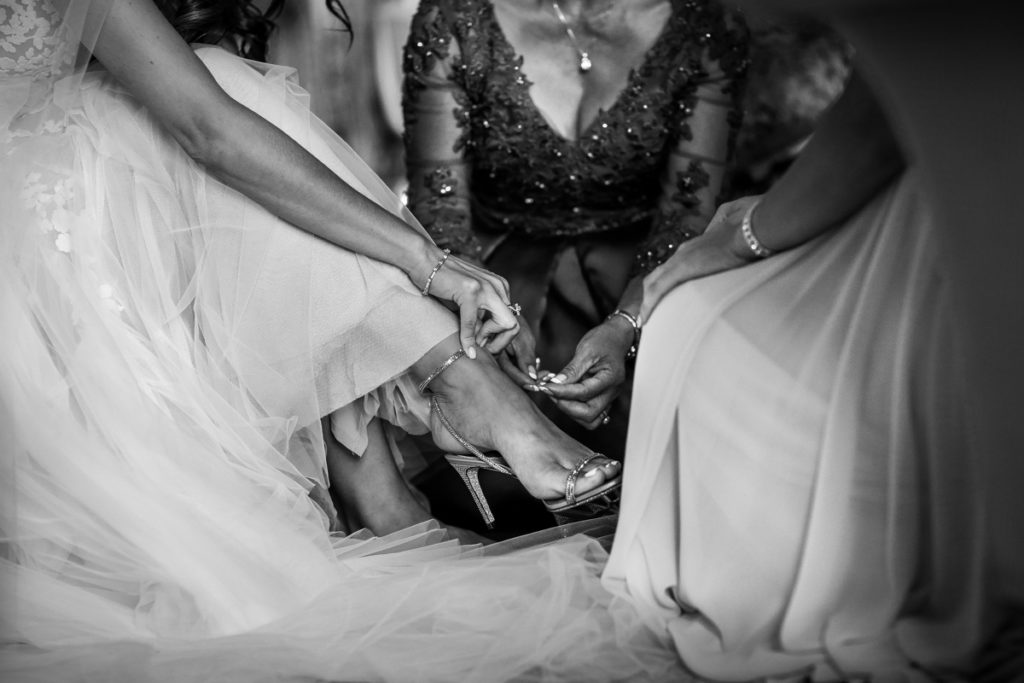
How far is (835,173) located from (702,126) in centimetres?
93

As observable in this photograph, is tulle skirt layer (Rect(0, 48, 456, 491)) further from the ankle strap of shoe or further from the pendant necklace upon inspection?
the pendant necklace

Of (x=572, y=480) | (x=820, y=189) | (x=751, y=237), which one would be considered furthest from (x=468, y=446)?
(x=820, y=189)

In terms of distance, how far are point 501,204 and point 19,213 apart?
2.94ft

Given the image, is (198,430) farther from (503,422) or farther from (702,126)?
(702,126)

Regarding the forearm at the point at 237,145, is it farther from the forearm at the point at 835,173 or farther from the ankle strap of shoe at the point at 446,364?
the forearm at the point at 835,173

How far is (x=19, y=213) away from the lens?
4.16 ft

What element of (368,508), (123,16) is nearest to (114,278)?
(123,16)

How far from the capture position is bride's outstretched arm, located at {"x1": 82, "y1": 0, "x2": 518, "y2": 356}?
4.14 feet

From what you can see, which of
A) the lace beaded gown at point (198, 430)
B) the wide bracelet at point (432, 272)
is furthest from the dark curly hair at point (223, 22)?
the wide bracelet at point (432, 272)

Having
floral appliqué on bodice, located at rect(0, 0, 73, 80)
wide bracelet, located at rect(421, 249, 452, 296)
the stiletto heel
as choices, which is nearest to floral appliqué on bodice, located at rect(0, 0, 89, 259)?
floral appliqué on bodice, located at rect(0, 0, 73, 80)

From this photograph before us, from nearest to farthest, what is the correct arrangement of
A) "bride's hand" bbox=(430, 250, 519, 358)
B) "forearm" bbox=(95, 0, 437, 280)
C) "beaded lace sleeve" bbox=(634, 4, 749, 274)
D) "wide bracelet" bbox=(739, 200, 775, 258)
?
"wide bracelet" bbox=(739, 200, 775, 258), "forearm" bbox=(95, 0, 437, 280), "bride's hand" bbox=(430, 250, 519, 358), "beaded lace sleeve" bbox=(634, 4, 749, 274)

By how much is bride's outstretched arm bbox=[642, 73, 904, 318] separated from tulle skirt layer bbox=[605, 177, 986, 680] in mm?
16

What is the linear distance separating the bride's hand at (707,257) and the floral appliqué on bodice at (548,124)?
2.04ft

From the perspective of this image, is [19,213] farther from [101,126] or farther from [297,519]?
[297,519]
